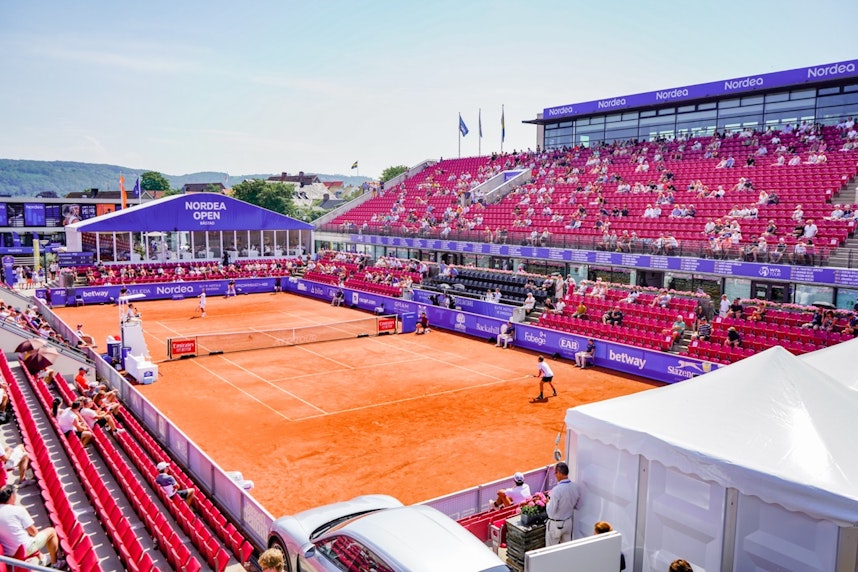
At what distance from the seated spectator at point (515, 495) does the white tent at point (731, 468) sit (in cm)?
152

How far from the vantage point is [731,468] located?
828 cm

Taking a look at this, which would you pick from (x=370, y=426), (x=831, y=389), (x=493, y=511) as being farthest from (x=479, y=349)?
(x=831, y=389)

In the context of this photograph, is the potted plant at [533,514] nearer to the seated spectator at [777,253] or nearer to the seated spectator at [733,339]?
the seated spectator at [733,339]

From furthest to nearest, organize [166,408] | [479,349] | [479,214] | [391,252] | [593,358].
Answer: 1. [391,252]
2. [479,214]
3. [479,349]
4. [593,358]
5. [166,408]

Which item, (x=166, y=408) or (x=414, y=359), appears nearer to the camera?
(x=166, y=408)

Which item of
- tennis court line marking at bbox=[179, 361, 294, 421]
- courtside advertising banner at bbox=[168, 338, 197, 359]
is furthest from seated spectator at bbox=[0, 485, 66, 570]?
courtside advertising banner at bbox=[168, 338, 197, 359]

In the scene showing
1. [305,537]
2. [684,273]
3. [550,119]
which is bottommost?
[305,537]

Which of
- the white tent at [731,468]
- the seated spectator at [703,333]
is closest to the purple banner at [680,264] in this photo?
the seated spectator at [703,333]

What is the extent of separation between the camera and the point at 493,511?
38.0ft

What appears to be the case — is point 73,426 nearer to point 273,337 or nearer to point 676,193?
point 273,337

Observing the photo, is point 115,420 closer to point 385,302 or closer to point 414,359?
point 414,359

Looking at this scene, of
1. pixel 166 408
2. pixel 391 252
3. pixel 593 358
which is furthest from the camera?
pixel 391 252

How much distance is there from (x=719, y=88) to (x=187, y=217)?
132 feet

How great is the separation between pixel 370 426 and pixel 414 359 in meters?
9.21
